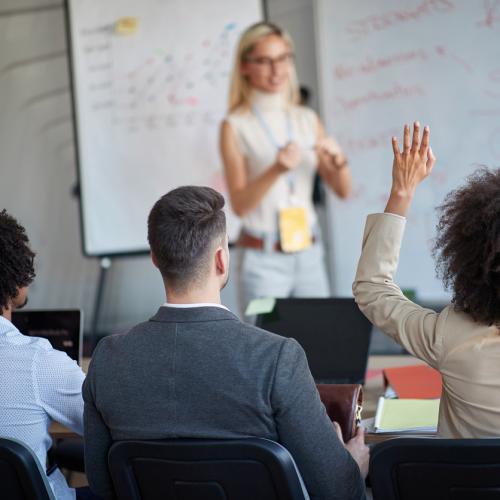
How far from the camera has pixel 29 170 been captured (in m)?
5.43

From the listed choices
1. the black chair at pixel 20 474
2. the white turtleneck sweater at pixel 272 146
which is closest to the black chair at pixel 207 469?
the black chair at pixel 20 474

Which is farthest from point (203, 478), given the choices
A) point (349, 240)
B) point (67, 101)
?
point (67, 101)

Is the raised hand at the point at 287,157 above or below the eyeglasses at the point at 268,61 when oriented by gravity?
below

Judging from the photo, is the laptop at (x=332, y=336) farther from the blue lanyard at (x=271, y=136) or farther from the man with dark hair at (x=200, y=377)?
the blue lanyard at (x=271, y=136)

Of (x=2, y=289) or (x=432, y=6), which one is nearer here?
(x=2, y=289)

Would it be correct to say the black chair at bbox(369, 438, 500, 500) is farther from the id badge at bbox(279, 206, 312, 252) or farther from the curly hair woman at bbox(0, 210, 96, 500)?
the id badge at bbox(279, 206, 312, 252)

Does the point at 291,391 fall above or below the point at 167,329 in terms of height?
below

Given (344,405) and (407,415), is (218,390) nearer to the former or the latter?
(344,405)

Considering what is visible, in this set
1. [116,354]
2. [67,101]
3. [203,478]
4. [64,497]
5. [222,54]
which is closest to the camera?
[203,478]

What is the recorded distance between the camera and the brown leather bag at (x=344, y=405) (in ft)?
5.65

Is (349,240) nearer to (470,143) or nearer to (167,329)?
(470,143)

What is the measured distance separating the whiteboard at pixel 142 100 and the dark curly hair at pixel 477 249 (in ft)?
9.76

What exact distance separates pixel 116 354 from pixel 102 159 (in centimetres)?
320

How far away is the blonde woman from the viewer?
11.4 ft
